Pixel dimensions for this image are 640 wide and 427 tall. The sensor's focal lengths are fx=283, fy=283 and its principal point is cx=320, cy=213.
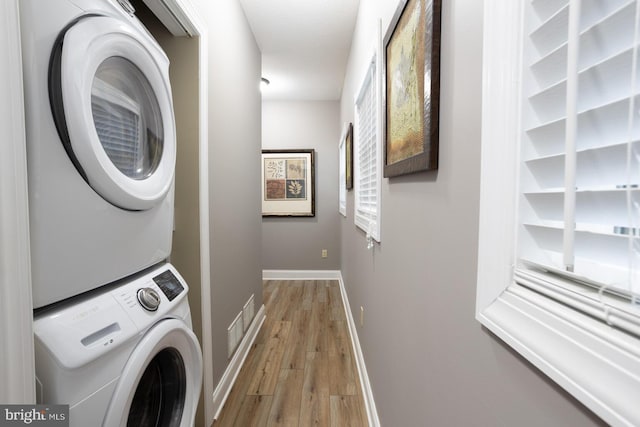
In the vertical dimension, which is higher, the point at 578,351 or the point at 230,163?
the point at 230,163

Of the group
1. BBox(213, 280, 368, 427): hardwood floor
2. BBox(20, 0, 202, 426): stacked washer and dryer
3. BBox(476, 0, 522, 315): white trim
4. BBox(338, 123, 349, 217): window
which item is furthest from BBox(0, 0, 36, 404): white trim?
BBox(338, 123, 349, 217): window

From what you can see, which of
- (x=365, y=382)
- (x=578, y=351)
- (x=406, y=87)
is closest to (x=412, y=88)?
(x=406, y=87)

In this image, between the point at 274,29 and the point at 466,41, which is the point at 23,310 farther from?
the point at 274,29

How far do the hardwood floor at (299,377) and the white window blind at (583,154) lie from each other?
5.29 feet

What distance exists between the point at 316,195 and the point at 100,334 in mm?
3700

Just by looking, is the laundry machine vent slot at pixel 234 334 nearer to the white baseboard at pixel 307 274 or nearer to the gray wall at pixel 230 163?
the gray wall at pixel 230 163

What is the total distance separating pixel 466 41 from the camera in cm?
59

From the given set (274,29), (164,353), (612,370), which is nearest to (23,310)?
(164,353)

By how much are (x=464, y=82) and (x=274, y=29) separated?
2368mm

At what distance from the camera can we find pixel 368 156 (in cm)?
188

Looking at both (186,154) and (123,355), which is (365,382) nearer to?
(123,355)

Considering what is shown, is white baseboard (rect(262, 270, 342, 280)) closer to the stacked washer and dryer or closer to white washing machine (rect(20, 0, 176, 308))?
the stacked washer and dryer

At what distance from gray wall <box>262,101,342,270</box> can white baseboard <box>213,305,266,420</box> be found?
5.53 feet

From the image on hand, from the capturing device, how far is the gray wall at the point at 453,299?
44 cm
